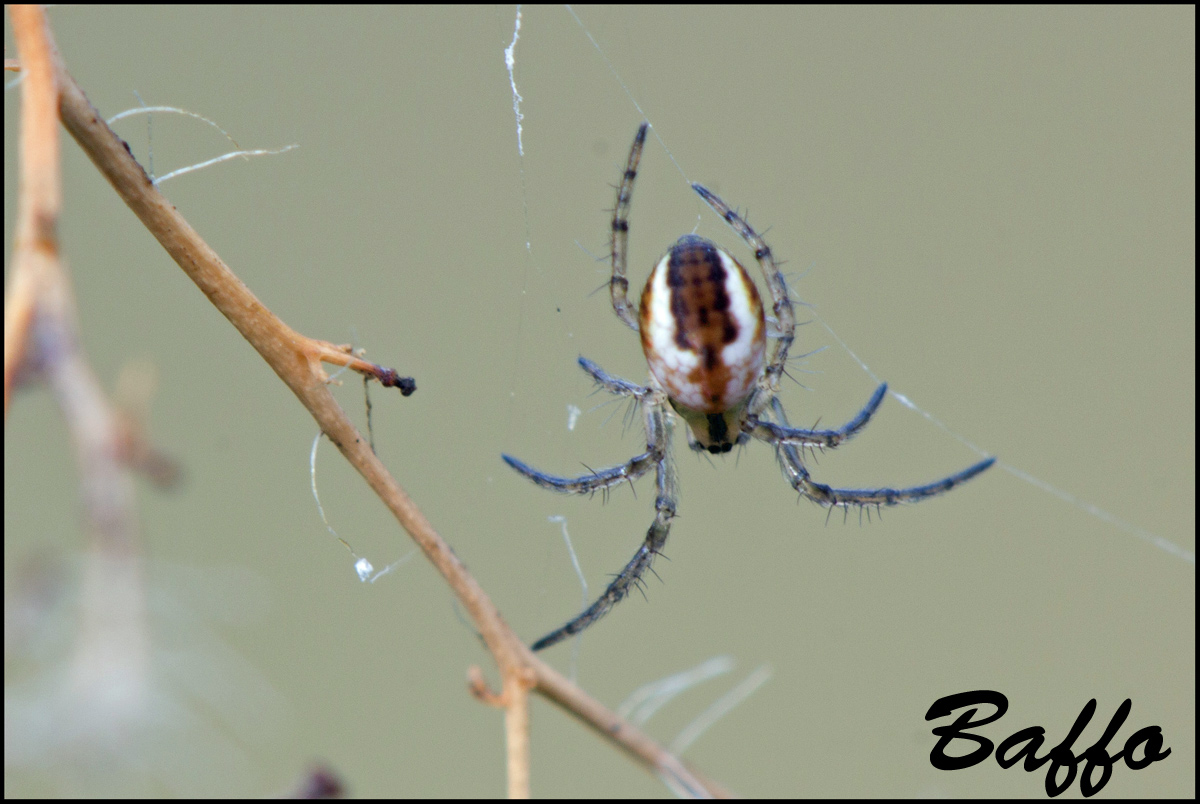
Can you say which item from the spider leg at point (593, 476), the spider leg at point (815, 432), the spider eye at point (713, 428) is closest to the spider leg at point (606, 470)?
the spider leg at point (593, 476)

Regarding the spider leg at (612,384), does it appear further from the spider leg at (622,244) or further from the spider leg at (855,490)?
the spider leg at (855,490)

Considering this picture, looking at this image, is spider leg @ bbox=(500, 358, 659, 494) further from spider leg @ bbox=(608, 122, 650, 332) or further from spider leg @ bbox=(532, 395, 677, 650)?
spider leg @ bbox=(608, 122, 650, 332)

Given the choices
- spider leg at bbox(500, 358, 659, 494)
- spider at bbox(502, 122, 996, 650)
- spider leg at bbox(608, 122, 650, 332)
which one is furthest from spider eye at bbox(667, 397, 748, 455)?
spider leg at bbox(608, 122, 650, 332)

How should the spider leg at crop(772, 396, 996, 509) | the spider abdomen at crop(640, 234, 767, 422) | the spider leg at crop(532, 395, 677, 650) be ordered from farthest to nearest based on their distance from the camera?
the spider leg at crop(532, 395, 677, 650)
the spider leg at crop(772, 396, 996, 509)
the spider abdomen at crop(640, 234, 767, 422)

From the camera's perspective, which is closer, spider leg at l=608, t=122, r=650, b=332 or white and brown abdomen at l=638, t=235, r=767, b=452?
white and brown abdomen at l=638, t=235, r=767, b=452

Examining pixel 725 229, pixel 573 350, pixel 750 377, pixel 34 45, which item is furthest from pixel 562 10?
pixel 34 45

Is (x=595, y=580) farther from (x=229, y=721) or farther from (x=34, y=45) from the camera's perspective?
(x=34, y=45)
